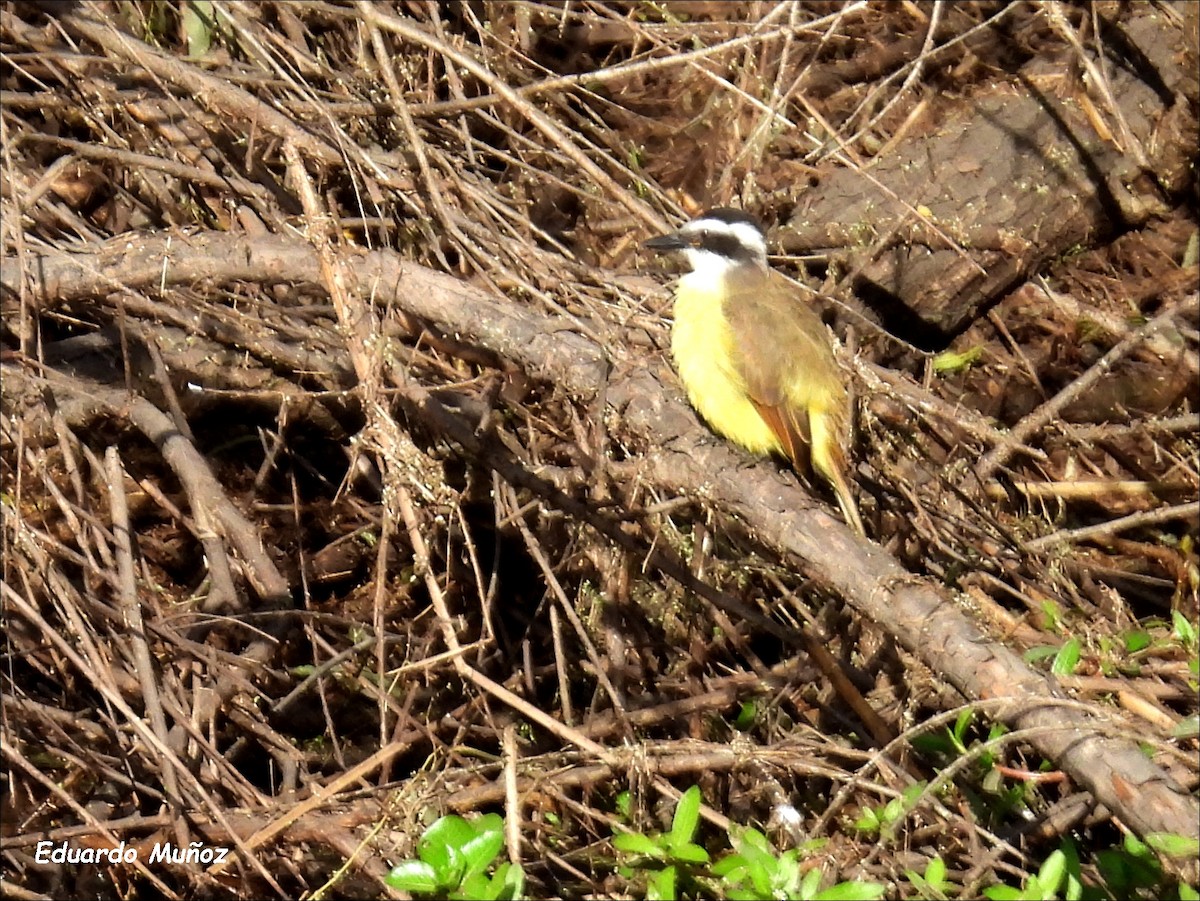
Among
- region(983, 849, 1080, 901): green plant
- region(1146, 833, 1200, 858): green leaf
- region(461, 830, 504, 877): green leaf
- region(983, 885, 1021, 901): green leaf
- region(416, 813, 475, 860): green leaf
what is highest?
region(1146, 833, 1200, 858): green leaf

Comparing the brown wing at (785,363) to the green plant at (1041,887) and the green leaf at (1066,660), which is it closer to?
the green leaf at (1066,660)

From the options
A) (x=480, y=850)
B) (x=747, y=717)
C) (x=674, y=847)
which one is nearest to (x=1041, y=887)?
(x=674, y=847)

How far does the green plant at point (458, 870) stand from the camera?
2.94m

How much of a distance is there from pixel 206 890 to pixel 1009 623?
3.05m

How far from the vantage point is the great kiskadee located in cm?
507

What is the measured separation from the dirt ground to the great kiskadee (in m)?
0.13

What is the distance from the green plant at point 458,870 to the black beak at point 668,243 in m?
2.63

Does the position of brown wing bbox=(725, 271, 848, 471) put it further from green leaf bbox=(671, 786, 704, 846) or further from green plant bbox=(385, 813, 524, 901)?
green plant bbox=(385, 813, 524, 901)

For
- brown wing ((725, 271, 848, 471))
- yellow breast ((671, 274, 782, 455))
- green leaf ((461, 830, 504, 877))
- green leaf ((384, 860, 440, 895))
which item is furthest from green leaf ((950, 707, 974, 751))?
green leaf ((384, 860, 440, 895))

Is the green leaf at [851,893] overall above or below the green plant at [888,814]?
above

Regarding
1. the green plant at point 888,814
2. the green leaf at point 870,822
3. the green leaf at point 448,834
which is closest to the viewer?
the green leaf at point 448,834

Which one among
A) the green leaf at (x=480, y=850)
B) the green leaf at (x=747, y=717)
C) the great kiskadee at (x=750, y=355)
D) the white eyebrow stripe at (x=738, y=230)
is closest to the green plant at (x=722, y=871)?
the green leaf at (x=480, y=850)

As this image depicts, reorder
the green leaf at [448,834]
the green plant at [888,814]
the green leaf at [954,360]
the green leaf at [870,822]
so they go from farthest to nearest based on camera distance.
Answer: the green leaf at [954,360]
the green leaf at [870,822]
the green plant at [888,814]
the green leaf at [448,834]

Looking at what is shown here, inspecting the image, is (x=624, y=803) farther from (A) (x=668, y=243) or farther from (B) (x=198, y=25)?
(B) (x=198, y=25)
